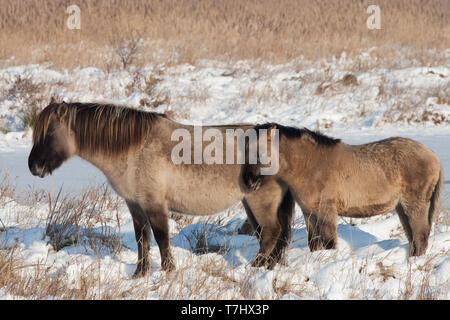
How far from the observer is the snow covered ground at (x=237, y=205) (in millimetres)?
4137

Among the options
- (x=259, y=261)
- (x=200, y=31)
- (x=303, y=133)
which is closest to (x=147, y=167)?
(x=259, y=261)

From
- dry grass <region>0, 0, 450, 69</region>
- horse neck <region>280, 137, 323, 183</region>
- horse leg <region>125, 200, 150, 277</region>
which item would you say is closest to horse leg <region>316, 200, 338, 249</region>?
horse neck <region>280, 137, 323, 183</region>

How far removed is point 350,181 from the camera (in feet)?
16.5

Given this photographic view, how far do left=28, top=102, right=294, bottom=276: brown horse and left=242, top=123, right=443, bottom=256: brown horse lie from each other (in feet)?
0.87

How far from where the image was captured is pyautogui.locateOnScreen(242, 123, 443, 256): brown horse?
4.93 meters

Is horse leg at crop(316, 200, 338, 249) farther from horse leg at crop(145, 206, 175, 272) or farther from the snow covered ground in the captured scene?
horse leg at crop(145, 206, 175, 272)

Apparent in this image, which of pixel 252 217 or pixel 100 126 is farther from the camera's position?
pixel 252 217

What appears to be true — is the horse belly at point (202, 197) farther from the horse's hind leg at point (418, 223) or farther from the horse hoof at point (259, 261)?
the horse's hind leg at point (418, 223)

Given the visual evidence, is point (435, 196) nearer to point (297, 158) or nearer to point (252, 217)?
point (297, 158)

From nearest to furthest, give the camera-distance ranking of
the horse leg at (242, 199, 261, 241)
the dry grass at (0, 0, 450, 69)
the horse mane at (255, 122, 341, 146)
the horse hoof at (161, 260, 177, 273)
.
A: the horse hoof at (161, 260, 177, 273), the horse mane at (255, 122, 341, 146), the horse leg at (242, 199, 261, 241), the dry grass at (0, 0, 450, 69)

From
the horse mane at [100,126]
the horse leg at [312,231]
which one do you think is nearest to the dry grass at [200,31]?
the horse mane at [100,126]

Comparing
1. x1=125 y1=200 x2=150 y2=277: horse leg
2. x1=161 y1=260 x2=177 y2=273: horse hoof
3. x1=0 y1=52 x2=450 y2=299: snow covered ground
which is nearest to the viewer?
x1=0 y1=52 x2=450 y2=299: snow covered ground

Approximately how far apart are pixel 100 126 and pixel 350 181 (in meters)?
2.29
